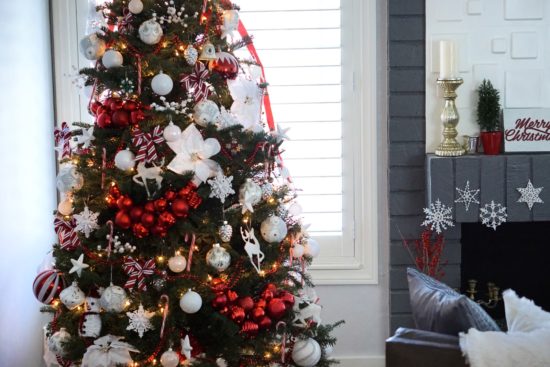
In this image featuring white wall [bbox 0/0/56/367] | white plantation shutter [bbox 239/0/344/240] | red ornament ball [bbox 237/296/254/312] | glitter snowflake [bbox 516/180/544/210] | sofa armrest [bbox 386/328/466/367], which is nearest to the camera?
sofa armrest [bbox 386/328/466/367]

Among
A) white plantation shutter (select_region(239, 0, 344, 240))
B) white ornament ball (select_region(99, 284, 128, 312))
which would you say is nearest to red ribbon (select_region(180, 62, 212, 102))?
white ornament ball (select_region(99, 284, 128, 312))

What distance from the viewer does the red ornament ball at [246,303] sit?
239cm

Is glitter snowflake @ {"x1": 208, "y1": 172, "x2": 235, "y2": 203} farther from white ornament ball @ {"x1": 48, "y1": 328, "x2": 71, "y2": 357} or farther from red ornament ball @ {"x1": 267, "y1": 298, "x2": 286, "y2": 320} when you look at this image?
white ornament ball @ {"x1": 48, "y1": 328, "x2": 71, "y2": 357}

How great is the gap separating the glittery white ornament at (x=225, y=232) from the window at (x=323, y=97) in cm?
133

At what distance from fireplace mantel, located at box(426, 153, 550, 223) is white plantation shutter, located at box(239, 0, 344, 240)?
1.80 ft

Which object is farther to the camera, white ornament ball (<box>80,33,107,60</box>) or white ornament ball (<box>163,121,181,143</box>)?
white ornament ball (<box>80,33,107,60</box>)

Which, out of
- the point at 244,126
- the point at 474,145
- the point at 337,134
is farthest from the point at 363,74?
the point at 244,126

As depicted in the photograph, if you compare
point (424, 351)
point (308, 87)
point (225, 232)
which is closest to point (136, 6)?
point (225, 232)

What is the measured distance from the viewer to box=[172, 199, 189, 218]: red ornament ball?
2.30 m

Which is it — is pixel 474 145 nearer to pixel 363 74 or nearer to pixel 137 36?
pixel 363 74

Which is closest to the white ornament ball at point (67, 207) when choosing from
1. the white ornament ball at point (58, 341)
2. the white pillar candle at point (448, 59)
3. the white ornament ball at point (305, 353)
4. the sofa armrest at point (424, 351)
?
the white ornament ball at point (58, 341)

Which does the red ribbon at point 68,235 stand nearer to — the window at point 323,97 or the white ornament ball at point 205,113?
the white ornament ball at point 205,113

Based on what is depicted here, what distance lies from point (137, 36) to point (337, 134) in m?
1.51

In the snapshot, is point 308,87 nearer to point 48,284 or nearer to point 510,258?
point 510,258
